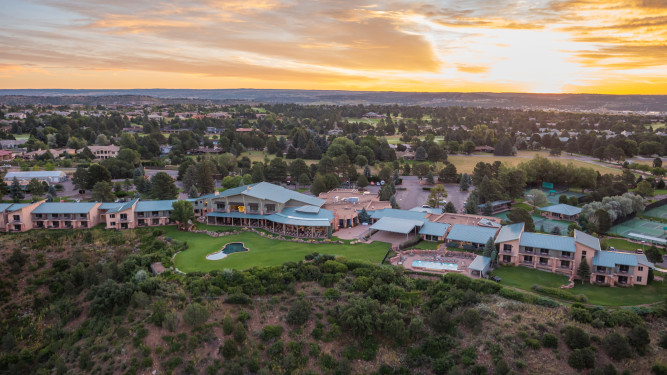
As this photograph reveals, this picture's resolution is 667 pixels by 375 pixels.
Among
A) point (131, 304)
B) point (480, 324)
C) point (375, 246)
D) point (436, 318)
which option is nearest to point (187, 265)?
point (131, 304)

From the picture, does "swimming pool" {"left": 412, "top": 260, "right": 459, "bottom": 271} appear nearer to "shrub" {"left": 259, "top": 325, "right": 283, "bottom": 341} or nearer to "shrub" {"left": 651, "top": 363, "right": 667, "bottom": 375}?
"shrub" {"left": 259, "top": 325, "right": 283, "bottom": 341}

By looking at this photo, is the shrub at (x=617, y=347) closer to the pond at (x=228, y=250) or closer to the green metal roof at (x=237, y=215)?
the pond at (x=228, y=250)

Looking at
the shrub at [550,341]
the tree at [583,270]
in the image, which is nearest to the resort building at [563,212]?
the tree at [583,270]

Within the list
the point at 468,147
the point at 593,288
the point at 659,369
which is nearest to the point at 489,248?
the point at 593,288

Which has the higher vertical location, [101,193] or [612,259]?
[101,193]

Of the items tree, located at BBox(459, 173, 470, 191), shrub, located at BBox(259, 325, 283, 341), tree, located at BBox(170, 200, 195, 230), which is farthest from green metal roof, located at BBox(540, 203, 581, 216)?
tree, located at BBox(170, 200, 195, 230)

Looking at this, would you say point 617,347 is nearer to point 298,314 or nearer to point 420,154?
point 298,314

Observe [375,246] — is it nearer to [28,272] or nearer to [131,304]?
[131,304]
